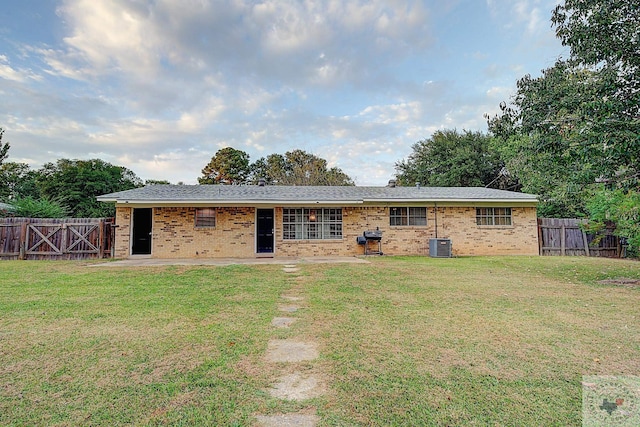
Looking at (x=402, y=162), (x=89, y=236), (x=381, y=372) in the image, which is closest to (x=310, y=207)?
(x=89, y=236)

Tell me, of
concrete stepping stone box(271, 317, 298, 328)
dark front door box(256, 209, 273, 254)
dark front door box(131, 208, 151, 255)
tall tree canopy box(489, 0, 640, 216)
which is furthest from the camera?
dark front door box(256, 209, 273, 254)

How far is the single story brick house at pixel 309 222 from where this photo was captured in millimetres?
12570

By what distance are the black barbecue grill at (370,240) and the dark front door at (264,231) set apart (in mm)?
3542

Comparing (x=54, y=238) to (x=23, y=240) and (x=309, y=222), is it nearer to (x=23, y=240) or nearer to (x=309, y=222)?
(x=23, y=240)

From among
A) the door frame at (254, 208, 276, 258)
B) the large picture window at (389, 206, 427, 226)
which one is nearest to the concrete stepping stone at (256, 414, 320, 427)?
the door frame at (254, 208, 276, 258)

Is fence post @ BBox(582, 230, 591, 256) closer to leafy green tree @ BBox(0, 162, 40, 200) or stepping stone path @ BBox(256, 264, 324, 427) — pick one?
stepping stone path @ BBox(256, 264, 324, 427)

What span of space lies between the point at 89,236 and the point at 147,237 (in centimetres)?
199

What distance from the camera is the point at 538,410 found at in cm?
214

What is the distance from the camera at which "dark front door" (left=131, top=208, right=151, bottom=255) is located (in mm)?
12914

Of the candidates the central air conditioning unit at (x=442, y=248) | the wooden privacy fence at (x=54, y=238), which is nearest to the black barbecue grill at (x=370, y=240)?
the central air conditioning unit at (x=442, y=248)

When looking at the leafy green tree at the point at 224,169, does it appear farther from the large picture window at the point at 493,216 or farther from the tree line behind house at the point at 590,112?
the tree line behind house at the point at 590,112

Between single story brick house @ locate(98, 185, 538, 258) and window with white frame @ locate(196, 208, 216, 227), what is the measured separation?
4cm

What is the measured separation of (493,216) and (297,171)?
67.9 ft

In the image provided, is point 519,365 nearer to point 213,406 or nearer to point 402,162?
point 213,406
